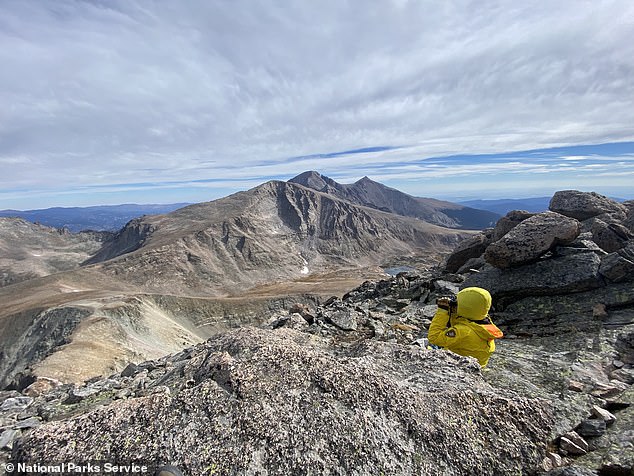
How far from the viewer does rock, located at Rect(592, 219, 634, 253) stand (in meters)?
17.2

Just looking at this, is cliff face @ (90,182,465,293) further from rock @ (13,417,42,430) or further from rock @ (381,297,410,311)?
rock @ (13,417,42,430)

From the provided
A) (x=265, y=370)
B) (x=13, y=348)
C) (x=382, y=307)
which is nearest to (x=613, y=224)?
(x=382, y=307)

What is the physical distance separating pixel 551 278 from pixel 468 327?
8857mm

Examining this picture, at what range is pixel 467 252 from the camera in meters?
25.0

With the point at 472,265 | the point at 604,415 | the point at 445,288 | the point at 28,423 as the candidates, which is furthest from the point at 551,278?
the point at 28,423

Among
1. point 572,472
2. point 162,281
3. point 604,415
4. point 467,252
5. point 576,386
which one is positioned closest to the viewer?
point 572,472

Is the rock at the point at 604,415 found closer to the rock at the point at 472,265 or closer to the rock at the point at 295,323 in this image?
A: the rock at the point at 295,323

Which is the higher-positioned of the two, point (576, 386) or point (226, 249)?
point (576, 386)

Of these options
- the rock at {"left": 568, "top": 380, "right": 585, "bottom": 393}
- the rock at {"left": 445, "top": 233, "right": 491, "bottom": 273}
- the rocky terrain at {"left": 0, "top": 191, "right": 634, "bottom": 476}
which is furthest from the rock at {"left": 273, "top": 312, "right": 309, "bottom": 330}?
the rock at {"left": 445, "top": 233, "right": 491, "bottom": 273}

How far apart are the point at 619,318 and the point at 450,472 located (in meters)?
11.5

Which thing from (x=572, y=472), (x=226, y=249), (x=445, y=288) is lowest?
(x=226, y=249)

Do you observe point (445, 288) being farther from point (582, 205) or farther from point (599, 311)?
point (582, 205)

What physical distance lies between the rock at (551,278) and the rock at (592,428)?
29.5ft

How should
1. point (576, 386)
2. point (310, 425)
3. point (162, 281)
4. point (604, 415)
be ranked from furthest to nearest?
1. point (162, 281)
2. point (576, 386)
3. point (604, 415)
4. point (310, 425)
